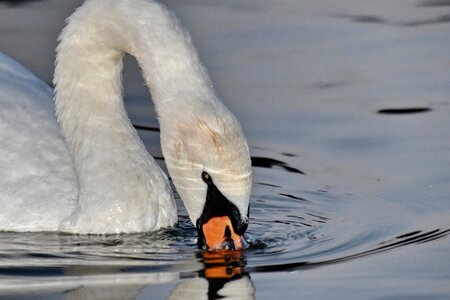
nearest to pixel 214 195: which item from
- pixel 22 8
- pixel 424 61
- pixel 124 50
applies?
pixel 124 50

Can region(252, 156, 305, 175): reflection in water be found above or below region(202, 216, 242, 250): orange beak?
below

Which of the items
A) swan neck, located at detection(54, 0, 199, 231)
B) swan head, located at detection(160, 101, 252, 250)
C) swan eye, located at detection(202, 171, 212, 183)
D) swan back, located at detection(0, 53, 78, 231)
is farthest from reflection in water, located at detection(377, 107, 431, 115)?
swan eye, located at detection(202, 171, 212, 183)

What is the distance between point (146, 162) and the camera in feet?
38.9

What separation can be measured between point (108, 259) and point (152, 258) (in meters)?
0.28

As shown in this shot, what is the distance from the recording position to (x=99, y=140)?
38.7ft

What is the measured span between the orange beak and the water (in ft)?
0.30

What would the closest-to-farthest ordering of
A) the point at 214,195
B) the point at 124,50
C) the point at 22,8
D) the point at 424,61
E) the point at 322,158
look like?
the point at 214,195
the point at 124,50
the point at 322,158
the point at 424,61
the point at 22,8

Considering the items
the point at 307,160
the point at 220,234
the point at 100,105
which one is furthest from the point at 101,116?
the point at 307,160

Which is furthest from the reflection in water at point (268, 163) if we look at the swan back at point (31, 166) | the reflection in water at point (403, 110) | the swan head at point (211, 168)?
the swan head at point (211, 168)

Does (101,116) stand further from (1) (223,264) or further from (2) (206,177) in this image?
(1) (223,264)

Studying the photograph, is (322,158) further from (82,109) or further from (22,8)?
(22,8)

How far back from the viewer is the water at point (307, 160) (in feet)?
33.6

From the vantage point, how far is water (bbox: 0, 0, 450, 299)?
10.2 meters

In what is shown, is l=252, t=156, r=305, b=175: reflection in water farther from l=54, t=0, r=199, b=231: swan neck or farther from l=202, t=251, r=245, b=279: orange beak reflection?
l=202, t=251, r=245, b=279: orange beak reflection
